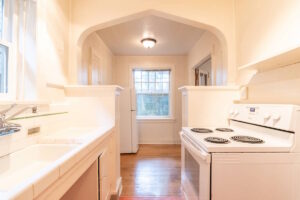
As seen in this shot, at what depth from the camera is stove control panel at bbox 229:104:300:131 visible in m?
Result: 1.12

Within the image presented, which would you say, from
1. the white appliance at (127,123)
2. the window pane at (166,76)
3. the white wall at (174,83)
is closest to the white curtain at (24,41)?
the white appliance at (127,123)

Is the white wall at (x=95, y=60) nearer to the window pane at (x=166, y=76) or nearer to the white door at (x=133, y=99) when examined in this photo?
the white door at (x=133, y=99)

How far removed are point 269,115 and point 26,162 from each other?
1.82 metres

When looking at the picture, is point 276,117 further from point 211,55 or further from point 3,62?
point 3,62

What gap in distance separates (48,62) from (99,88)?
0.56m

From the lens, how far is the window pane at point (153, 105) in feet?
15.8

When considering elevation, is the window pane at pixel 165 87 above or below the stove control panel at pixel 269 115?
above

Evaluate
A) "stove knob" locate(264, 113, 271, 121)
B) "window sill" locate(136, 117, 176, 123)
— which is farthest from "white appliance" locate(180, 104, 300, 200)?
"window sill" locate(136, 117, 176, 123)

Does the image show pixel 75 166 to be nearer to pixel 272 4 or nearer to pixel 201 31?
pixel 272 4

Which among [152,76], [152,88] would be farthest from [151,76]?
[152,88]

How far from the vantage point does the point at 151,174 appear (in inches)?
108

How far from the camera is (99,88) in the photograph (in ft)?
6.49

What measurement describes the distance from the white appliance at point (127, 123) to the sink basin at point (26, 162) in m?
2.48

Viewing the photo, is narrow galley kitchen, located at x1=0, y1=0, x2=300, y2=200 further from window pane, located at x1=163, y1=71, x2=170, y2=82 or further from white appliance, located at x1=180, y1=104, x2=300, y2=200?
window pane, located at x1=163, y1=71, x2=170, y2=82
